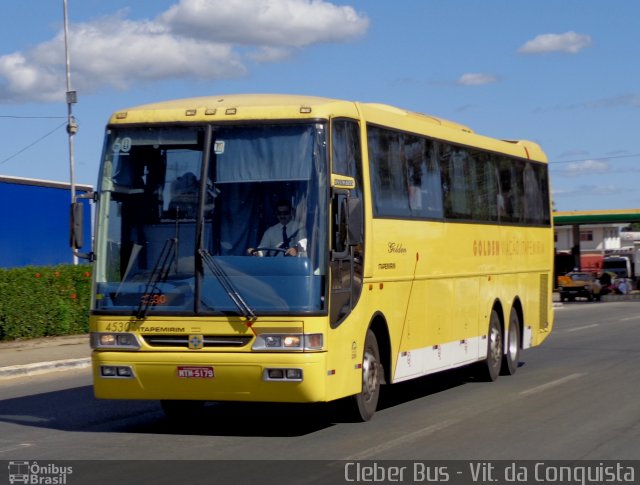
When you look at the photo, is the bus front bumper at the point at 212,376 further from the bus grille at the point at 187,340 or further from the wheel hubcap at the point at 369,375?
the wheel hubcap at the point at 369,375

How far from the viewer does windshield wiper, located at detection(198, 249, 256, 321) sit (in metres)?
10.7

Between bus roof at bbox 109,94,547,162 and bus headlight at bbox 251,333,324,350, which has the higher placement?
bus roof at bbox 109,94,547,162

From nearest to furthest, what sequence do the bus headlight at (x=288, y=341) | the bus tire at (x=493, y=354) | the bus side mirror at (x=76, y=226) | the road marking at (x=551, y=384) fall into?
the bus headlight at (x=288, y=341), the bus side mirror at (x=76, y=226), the road marking at (x=551, y=384), the bus tire at (x=493, y=354)

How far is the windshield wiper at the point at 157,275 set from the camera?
36.2 ft

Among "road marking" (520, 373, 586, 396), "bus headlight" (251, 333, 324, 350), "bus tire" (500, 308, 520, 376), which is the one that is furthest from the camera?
"bus tire" (500, 308, 520, 376)

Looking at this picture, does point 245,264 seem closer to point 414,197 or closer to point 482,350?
point 414,197

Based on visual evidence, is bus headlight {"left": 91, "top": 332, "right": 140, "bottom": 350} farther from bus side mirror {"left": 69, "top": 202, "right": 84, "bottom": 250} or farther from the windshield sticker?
the windshield sticker

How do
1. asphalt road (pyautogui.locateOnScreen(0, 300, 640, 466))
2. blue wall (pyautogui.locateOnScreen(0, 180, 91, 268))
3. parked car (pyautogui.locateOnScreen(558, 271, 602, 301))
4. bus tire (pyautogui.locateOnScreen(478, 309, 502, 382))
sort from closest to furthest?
asphalt road (pyautogui.locateOnScreen(0, 300, 640, 466))
bus tire (pyautogui.locateOnScreen(478, 309, 502, 382))
blue wall (pyautogui.locateOnScreen(0, 180, 91, 268))
parked car (pyautogui.locateOnScreen(558, 271, 602, 301))

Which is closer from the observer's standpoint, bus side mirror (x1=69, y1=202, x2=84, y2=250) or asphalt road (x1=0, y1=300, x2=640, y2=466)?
asphalt road (x1=0, y1=300, x2=640, y2=466)

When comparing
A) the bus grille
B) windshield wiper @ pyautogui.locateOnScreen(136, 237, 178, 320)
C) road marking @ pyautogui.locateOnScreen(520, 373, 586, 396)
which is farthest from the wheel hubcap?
road marking @ pyautogui.locateOnScreen(520, 373, 586, 396)

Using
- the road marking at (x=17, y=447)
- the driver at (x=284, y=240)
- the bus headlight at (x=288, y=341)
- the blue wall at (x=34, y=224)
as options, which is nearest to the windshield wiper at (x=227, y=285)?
the bus headlight at (x=288, y=341)

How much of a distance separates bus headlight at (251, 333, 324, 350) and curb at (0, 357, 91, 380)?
8339 mm

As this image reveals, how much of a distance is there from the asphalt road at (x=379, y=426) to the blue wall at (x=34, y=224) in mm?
17379
